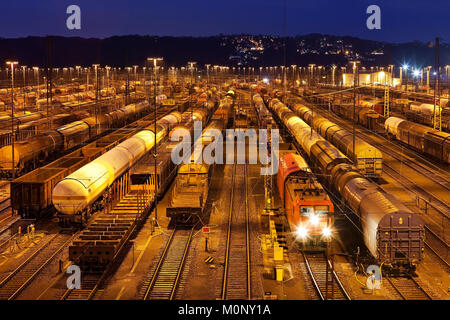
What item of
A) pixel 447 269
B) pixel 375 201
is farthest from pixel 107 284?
pixel 447 269

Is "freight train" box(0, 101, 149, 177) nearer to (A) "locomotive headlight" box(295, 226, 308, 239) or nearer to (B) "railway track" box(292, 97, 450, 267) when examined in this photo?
(A) "locomotive headlight" box(295, 226, 308, 239)

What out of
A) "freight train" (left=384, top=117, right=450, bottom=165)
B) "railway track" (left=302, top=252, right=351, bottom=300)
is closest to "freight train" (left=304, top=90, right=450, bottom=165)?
"freight train" (left=384, top=117, right=450, bottom=165)

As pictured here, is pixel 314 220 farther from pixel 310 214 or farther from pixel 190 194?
pixel 190 194

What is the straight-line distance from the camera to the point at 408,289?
1773cm

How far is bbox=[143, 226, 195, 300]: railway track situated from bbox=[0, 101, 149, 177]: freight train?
37.9ft

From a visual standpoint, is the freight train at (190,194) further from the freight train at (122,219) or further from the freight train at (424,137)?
the freight train at (424,137)

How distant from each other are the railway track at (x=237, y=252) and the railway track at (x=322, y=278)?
2703 mm

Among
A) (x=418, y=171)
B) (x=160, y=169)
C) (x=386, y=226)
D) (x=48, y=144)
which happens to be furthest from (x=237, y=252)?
(x=48, y=144)

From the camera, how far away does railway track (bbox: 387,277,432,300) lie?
17078 mm

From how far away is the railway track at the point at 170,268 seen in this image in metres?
17.6

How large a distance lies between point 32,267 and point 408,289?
1611 cm

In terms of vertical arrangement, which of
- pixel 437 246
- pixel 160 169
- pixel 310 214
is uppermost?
pixel 160 169

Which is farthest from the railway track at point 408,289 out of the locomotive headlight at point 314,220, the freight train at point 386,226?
the locomotive headlight at point 314,220

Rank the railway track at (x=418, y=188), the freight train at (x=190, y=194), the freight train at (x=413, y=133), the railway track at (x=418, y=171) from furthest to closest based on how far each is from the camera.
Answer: the freight train at (x=413, y=133), the railway track at (x=418, y=171), the railway track at (x=418, y=188), the freight train at (x=190, y=194)
